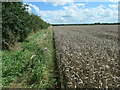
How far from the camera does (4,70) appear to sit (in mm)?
6324

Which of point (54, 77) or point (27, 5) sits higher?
→ point (27, 5)

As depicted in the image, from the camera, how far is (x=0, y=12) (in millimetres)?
8852

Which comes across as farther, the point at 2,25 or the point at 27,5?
the point at 27,5

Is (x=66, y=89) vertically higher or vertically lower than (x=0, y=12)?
lower

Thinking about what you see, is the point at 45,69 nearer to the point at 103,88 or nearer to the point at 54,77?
the point at 54,77

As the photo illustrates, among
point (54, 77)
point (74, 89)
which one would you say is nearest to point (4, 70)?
point (54, 77)

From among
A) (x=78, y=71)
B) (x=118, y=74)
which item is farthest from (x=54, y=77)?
(x=118, y=74)

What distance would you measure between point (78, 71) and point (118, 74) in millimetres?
1073

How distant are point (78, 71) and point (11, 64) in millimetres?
2860

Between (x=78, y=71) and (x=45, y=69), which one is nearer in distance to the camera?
(x=78, y=71)

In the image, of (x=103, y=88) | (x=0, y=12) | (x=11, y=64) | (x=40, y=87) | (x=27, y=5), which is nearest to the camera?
(x=103, y=88)

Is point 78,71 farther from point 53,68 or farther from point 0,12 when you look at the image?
point 0,12

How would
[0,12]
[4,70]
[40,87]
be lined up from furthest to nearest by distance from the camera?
1. [0,12]
2. [4,70]
3. [40,87]

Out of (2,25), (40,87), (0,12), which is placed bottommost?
(40,87)
